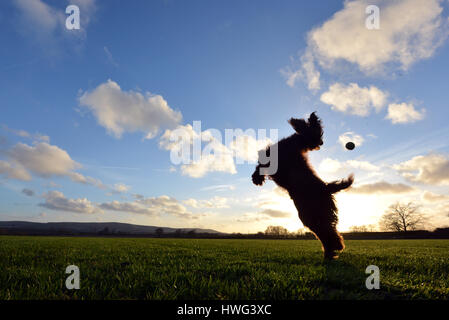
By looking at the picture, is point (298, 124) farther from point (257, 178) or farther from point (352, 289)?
point (352, 289)

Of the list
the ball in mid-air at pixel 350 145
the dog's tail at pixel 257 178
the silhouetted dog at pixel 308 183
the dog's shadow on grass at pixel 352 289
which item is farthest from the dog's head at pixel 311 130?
the dog's shadow on grass at pixel 352 289

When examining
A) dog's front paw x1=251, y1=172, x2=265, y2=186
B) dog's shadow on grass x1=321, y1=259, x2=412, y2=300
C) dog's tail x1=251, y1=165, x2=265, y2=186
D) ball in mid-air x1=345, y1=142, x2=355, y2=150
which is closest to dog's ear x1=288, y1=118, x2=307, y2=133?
ball in mid-air x1=345, y1=142, x2=355, y2=150

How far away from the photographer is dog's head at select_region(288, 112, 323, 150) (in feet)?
16.8

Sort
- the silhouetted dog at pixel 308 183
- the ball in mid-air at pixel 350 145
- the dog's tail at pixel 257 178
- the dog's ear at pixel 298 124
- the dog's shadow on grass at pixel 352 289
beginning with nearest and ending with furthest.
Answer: the dog's shadow on grass at pixel 352 289, the silhouetted dog at pixel 308 183, the ball in mid-air at pixel 350 145, the dog's ear at pixel 298 124, the dog's tail at pixel 257 178

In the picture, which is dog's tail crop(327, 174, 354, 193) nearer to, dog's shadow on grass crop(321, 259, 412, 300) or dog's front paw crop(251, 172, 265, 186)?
dog's front paw crop(251, 172, 265, 186)

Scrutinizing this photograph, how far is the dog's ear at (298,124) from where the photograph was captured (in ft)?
17.0

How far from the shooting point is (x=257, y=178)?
211 inches

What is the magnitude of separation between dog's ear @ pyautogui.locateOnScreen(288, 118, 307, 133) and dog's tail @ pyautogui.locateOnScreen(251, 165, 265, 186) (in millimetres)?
1257

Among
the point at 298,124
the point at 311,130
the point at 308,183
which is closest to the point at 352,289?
the point at 308,183

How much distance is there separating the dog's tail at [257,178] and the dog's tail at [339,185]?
1.43m

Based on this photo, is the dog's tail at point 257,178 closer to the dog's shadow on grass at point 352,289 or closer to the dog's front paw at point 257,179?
the dog's front paw at point 257,179
